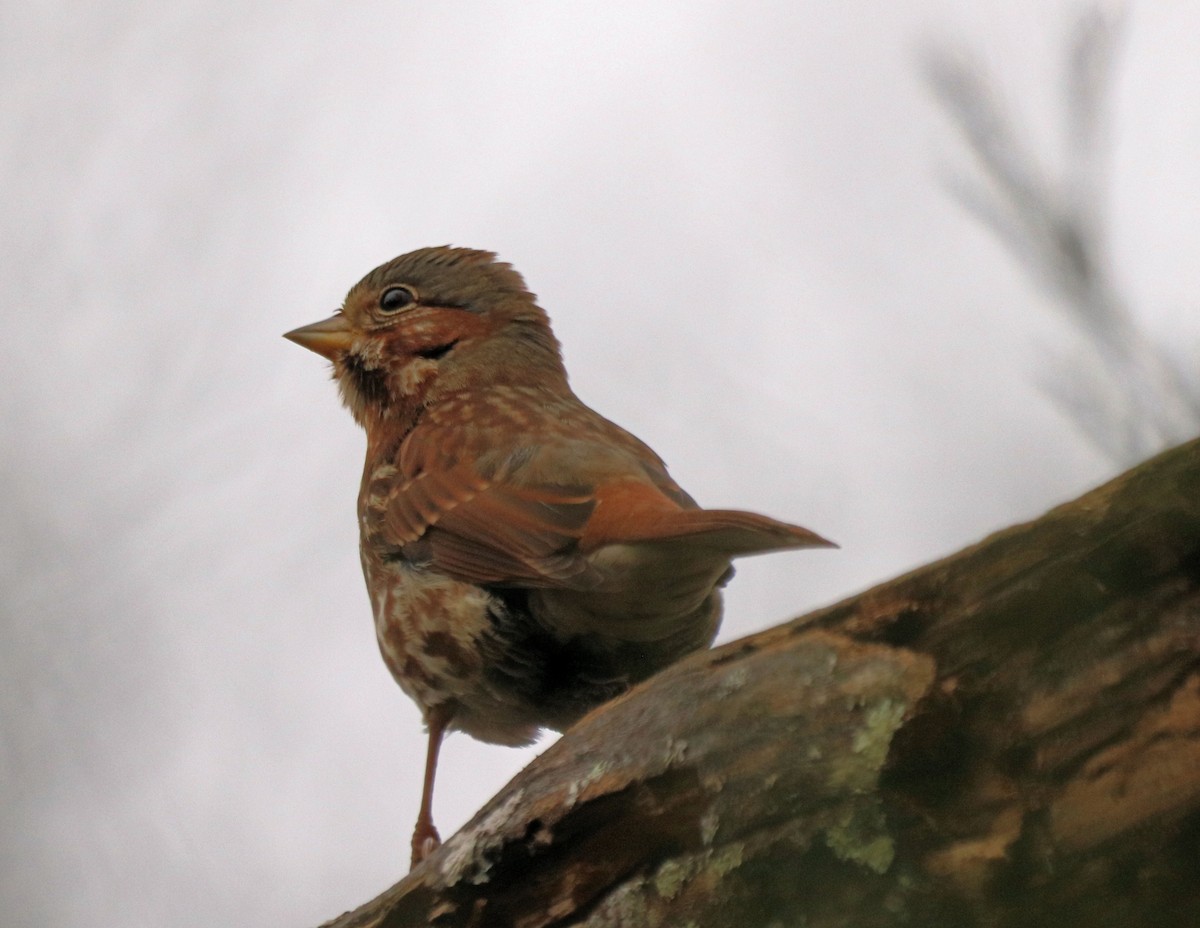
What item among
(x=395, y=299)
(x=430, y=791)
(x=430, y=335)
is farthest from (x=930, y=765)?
(x=395, y=299)

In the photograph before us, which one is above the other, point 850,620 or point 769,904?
point 850,620

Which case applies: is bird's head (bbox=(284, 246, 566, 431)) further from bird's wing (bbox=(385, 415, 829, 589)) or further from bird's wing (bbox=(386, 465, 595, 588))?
bird's wing (bbox=(386, 465, 595, 588))

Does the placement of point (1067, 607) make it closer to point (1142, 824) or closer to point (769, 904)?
point (1142, 824)

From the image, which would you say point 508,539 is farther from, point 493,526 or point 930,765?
point 930,765

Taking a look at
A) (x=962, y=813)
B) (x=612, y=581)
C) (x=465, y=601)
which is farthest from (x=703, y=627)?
(x=962, y=813)

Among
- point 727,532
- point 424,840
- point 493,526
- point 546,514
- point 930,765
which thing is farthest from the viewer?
point 424,840
